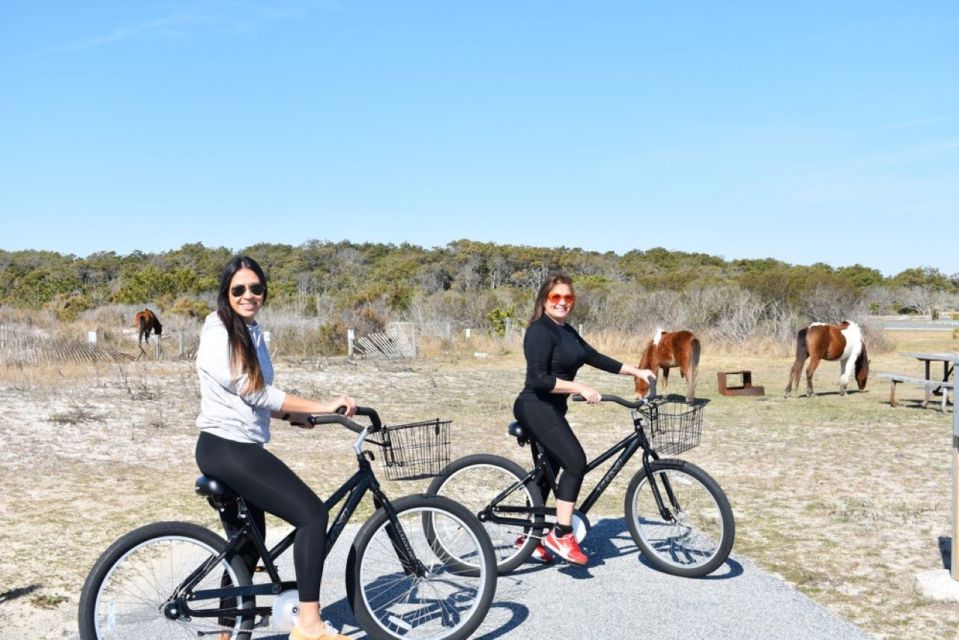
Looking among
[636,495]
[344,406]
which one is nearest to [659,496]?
[636,495]

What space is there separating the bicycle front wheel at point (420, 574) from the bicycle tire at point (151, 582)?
20.3 inches

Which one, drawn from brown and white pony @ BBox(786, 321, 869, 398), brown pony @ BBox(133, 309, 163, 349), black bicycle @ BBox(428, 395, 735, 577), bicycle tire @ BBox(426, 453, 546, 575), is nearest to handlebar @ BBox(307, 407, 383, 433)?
bicycle tire @ BBox(426, 453, 546, 575)

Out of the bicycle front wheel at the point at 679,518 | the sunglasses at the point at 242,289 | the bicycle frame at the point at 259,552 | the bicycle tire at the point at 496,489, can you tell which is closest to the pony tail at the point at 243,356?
the sunglasses at the point at 242,289

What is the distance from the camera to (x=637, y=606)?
15.9ft

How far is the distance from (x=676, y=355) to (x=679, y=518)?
A: 35.2 feet

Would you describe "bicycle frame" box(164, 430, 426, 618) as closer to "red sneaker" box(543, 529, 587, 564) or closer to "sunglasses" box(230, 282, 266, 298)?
"sunglasses" box(230, 282, 266, 298)

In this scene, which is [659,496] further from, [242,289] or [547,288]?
[242,289]

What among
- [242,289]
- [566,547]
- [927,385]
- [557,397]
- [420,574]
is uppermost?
[242,289]

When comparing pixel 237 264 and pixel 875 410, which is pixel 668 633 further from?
pixel 875 410

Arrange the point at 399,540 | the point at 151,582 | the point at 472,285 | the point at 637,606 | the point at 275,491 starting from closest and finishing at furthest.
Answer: the point at 275,491 → the point at 151,582 → the point at 399,540 → the point at 637,606 → the point at 472,285

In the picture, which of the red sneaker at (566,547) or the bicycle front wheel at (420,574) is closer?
the bicycle front wheel at (420,574)

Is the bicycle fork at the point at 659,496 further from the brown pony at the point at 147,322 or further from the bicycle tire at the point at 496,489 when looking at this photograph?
the brown pony at the point at 147,322

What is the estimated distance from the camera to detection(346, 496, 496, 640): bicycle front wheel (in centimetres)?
399

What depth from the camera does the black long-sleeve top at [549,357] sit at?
16.8 ft
